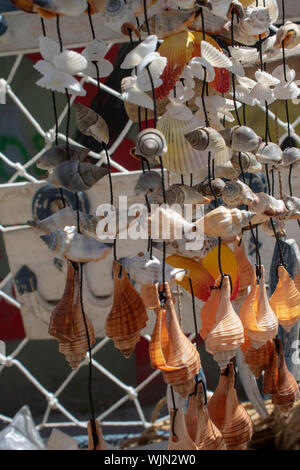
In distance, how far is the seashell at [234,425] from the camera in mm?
547

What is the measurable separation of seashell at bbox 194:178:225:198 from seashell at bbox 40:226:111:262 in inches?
5.7

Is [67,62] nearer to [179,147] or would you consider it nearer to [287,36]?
[179,147]

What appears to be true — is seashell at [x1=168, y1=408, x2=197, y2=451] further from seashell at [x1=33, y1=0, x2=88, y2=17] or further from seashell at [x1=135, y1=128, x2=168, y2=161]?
seashell at [x1=33, y1=0, x2=88, y2=17]

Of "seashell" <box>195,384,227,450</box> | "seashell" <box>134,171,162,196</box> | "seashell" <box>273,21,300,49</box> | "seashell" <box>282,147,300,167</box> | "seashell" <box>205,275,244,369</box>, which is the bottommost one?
"seashell" <box>195,384,227,450</box>

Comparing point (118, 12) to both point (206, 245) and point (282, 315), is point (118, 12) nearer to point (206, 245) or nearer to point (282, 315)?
point (206, 245)

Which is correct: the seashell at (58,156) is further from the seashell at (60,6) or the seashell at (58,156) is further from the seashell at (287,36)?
the seashell at (287,36)

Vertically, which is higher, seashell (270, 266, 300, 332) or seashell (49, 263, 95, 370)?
seashell (49, 263, 95, 370)

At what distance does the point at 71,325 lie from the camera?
1.64ft

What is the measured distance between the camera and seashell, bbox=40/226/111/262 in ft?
1.53

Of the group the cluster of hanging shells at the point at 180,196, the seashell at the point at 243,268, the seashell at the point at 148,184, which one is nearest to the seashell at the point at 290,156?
the cluster of hanging shells at the point at 180,196

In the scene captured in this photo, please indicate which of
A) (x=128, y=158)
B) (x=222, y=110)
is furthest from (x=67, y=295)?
(x=128, y=158)

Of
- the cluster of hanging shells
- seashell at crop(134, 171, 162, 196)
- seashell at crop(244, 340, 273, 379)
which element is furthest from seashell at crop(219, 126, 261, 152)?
seashell at crop(244, 340, 273, 379)

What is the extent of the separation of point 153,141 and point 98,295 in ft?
2.42

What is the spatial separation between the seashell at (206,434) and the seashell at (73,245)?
0.62 feet
